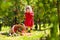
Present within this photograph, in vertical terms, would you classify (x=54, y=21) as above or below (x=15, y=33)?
above

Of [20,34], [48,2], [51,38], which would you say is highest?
[48,2]

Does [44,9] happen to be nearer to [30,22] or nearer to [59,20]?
[59,20]

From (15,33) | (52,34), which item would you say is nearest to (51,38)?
(52,34)

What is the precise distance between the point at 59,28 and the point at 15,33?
9.03 meters

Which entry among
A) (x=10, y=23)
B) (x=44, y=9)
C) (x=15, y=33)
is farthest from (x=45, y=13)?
(x=10, y=23)

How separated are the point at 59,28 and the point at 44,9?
0.42ft

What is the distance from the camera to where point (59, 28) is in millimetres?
689

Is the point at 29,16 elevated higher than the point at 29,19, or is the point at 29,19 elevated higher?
the point at 29,16

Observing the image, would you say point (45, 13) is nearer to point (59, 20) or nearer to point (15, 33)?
point (59, 20)

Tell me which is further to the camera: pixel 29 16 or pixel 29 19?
pixel 29 19

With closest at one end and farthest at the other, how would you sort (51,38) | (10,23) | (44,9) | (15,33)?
(51,38), (44,9), (15,33), (10,23)

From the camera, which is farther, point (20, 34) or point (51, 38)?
point (20, 34)

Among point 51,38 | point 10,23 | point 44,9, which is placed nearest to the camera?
point 51,38

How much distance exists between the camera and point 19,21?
11219 millimetres
